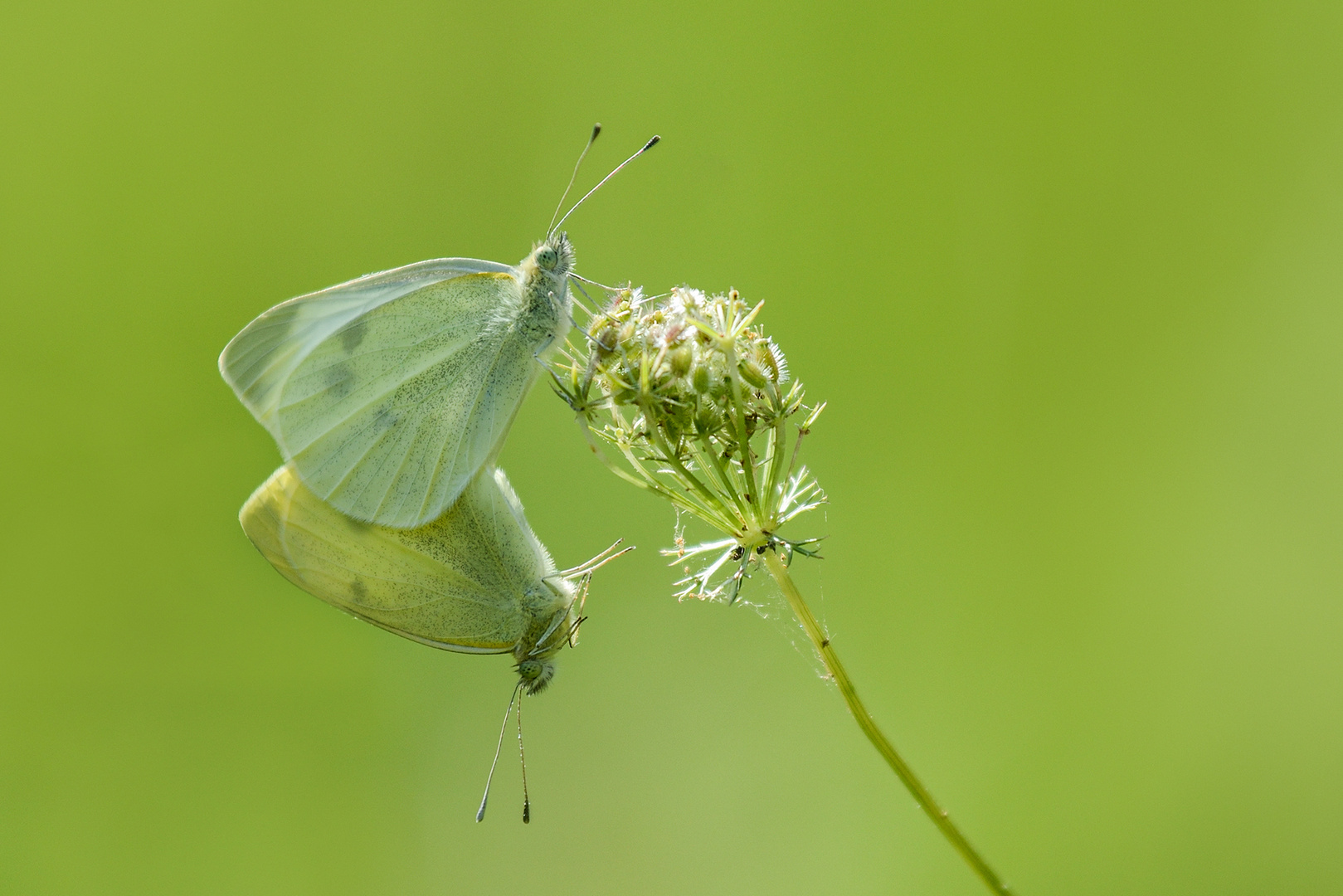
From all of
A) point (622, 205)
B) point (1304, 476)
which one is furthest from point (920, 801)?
point (622, 205)

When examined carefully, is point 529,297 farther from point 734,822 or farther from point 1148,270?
point 1148,270


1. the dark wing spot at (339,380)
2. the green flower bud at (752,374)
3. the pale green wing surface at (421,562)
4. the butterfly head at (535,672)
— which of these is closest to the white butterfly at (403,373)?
the dark wing spot at (339,380)

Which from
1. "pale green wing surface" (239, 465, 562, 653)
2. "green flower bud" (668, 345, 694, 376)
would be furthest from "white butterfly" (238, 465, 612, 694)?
"green flower bud" (668, 345, 694, 376)

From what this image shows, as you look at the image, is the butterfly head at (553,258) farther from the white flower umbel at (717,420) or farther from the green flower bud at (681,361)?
the green flower bud at (681,361)

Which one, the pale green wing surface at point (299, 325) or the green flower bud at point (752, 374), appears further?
the pale green wing surface at point (299, 325)

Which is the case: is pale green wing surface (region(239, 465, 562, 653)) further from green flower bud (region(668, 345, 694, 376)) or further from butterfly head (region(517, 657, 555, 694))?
green flower bud (region(668, 345, 694, 376))

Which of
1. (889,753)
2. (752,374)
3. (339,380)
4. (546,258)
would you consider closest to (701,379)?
(752,374)

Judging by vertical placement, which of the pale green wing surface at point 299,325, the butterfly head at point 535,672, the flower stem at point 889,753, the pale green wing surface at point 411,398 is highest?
the pale green wing surface at point 299,325
